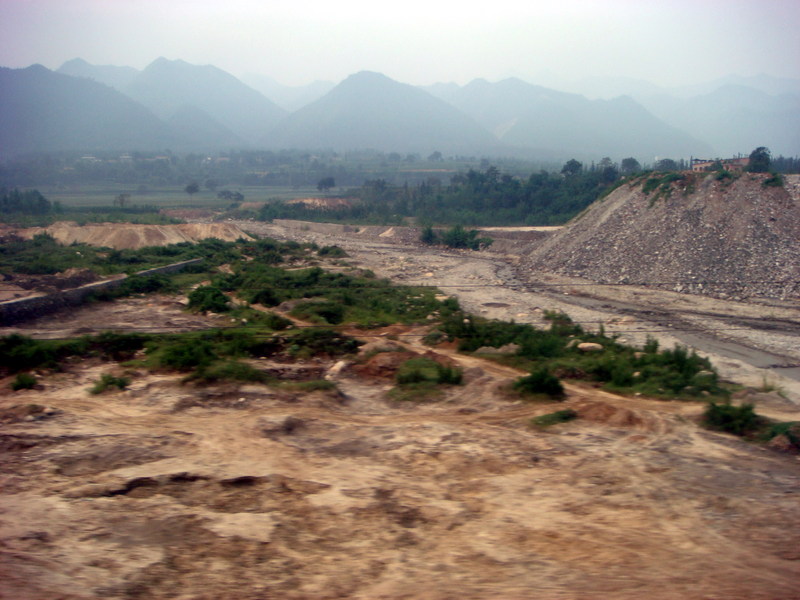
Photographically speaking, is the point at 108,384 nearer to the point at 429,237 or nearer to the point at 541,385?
the point at 541,385

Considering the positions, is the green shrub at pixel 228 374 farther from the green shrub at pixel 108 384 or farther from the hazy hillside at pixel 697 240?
the hazy hillside at pixel 697 240

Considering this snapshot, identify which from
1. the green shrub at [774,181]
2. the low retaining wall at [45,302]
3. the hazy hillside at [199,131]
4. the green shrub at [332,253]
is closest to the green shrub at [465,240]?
the green shrub at [332,253]

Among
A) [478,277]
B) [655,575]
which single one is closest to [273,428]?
[655,575]

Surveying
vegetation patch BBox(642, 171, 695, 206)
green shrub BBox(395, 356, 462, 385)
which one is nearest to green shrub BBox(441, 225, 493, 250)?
vegetation patch BBox(642, 171, 695, 206)

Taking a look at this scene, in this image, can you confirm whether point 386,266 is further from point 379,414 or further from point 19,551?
point 19,551

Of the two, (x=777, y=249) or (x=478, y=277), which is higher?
(x=777, y=249)
